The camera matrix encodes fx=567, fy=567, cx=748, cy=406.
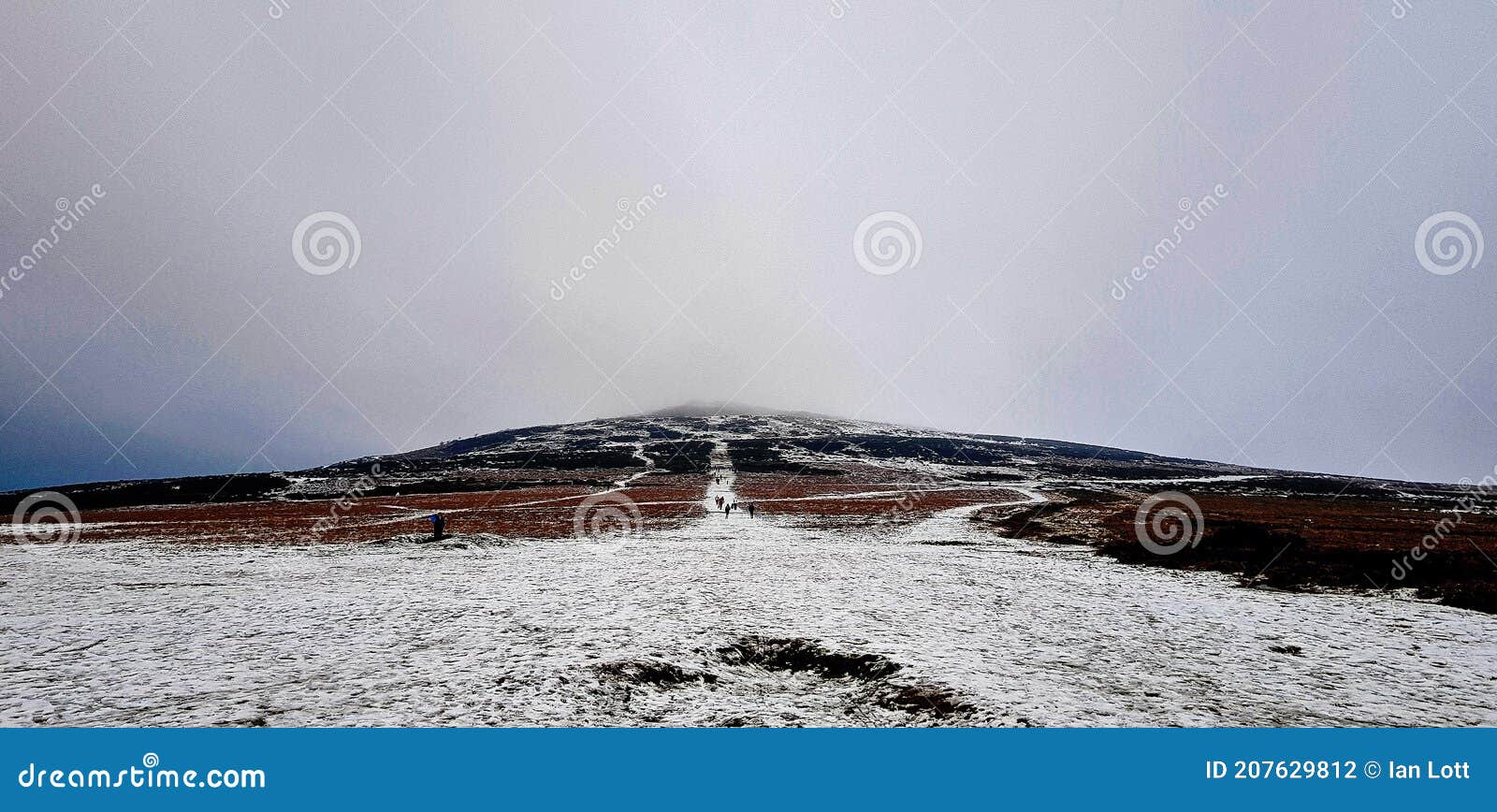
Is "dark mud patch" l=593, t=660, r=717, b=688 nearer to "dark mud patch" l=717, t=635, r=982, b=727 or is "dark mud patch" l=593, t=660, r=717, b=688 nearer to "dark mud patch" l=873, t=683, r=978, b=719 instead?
"dark mud patch" l=717, t=635, r=982, b=727

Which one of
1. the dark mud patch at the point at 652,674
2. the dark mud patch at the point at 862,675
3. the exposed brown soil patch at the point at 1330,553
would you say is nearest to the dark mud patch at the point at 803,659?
the dark mud patch at the point at 862,675

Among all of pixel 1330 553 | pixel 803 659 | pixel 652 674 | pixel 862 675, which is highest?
pixel 652 674

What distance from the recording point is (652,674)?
475 inches

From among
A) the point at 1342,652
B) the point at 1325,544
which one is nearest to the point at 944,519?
the point at 1325,544

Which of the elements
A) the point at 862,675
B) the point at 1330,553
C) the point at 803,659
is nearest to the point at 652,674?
the point at 803,659

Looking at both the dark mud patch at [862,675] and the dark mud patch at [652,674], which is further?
the dark mud patch at [652,674]

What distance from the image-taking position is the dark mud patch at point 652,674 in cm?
1173

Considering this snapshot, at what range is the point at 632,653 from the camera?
12.8 metres

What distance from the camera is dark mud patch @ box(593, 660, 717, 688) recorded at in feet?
38.5

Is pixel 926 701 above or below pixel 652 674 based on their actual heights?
below

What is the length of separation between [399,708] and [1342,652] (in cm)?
2083

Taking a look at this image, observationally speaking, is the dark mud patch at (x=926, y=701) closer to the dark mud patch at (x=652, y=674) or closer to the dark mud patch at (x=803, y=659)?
the dark mud patch at (x=803, y=659)

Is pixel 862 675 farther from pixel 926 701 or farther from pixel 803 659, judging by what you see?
pixel 926 701

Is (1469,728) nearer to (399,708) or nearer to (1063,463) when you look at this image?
(399,708)
